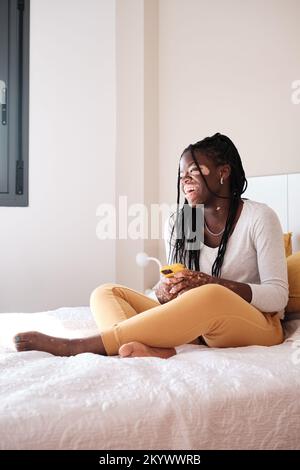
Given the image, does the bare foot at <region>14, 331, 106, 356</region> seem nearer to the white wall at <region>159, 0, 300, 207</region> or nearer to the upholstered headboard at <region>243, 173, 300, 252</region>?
the upholstered headboard at <region>243, 173, 300, 252</region>

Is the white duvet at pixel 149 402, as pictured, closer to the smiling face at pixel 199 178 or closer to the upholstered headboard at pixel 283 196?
the smiling face at pixel 199 178

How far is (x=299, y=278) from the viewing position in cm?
167

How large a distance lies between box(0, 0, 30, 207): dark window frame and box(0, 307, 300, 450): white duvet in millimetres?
2016

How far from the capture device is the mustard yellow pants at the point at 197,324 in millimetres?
1248

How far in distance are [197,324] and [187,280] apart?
21 cm

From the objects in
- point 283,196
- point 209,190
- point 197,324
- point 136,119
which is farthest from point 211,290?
point 136,119

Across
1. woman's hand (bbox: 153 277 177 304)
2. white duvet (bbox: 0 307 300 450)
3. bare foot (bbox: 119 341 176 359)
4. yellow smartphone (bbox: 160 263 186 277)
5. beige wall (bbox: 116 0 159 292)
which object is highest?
beige wall (bbox: 116 0 159 292)

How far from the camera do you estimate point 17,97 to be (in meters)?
3.04

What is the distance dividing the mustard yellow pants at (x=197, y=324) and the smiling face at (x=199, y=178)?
0.49 metres

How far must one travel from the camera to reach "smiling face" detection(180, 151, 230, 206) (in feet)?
5.61

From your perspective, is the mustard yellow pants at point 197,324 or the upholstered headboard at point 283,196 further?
the upholstered headboard at point 283,196

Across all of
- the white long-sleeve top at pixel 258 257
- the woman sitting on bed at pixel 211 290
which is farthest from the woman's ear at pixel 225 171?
the white long-sleeve top at pixel 258 257

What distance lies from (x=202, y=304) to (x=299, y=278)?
1.81 ft

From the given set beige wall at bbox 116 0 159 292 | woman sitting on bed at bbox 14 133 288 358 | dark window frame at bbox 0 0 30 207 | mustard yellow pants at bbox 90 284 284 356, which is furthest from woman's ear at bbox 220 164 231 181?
dark window frame at bbox 0 0 30 207
